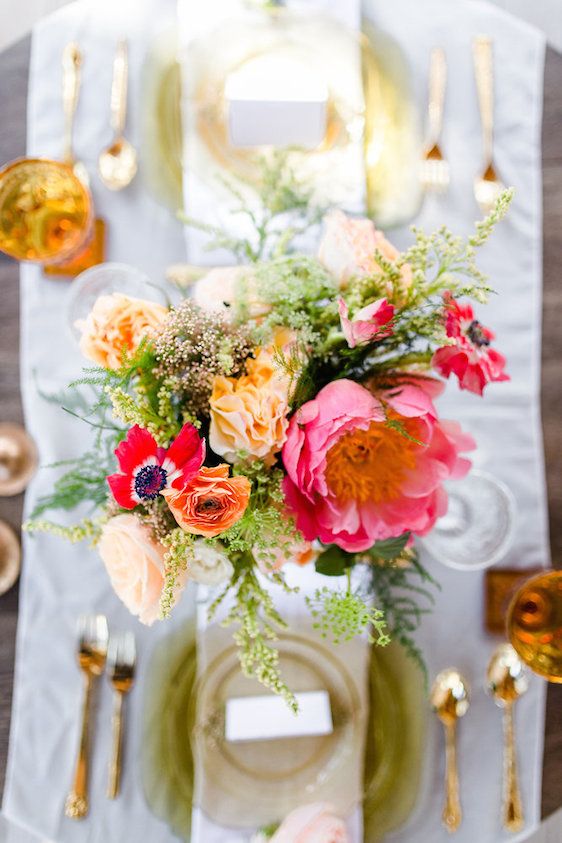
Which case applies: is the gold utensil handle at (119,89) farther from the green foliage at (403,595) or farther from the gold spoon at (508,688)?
the gold spoon at (508,688)

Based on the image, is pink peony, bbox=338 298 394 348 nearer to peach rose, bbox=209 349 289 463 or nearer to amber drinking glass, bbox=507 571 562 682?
peach rose, bbox=209 349 289 463

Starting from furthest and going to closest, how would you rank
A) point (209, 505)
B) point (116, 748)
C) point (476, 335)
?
point (116, 748) → point (476, 335) → point (209, 505)

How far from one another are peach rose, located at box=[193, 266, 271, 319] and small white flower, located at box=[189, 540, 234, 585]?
0.21m

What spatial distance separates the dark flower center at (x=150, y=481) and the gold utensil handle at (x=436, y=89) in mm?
717

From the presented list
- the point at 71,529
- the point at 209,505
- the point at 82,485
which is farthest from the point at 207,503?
the point at 82,485

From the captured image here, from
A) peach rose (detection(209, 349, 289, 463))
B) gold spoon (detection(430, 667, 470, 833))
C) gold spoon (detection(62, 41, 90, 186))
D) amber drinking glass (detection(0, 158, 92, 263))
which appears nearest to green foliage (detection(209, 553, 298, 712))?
peach rose (detection(209, 349, 289, 463))

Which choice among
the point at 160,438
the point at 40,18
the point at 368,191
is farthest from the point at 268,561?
the point at 40,18

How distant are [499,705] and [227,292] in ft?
2.20

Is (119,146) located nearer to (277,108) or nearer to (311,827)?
(277,108)

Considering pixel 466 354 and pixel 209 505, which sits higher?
pixel 466 354

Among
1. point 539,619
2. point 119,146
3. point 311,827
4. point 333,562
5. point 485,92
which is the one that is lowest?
point 311,827

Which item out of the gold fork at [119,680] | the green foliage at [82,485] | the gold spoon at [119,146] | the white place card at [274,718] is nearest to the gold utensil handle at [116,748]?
the gold fork at [119,680]

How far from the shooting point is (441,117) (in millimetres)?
989

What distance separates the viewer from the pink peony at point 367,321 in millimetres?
531
